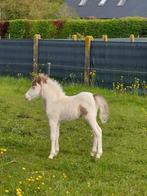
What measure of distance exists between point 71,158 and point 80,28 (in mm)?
33614

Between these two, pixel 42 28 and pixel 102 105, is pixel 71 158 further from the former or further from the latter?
pixel 42 28

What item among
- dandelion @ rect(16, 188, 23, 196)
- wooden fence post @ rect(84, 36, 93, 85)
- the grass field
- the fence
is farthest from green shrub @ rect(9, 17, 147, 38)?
dandelion @ rect(16, 188, 23, 196)

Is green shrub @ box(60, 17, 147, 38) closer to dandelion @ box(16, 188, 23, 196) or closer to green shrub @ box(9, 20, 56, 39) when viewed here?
green shrub @ box(9, 20, 56, 39)

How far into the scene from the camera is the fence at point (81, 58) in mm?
16969

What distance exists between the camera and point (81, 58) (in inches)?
735

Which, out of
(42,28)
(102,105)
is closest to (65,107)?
(102,105)

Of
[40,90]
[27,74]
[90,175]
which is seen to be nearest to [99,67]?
[27,74]

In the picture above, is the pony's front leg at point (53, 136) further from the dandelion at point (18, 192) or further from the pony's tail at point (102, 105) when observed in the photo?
the dandelion at point (18, 192)

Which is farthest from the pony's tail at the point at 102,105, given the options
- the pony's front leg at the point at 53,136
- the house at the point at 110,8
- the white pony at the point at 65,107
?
the house at the point at 110,8

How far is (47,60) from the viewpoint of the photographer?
1995cm

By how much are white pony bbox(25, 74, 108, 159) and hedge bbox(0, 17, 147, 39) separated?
3240cm

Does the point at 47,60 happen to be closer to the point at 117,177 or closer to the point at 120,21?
the point at 117,177

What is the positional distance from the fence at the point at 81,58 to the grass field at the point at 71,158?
4279mm

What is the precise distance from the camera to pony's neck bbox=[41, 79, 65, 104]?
8539mm
